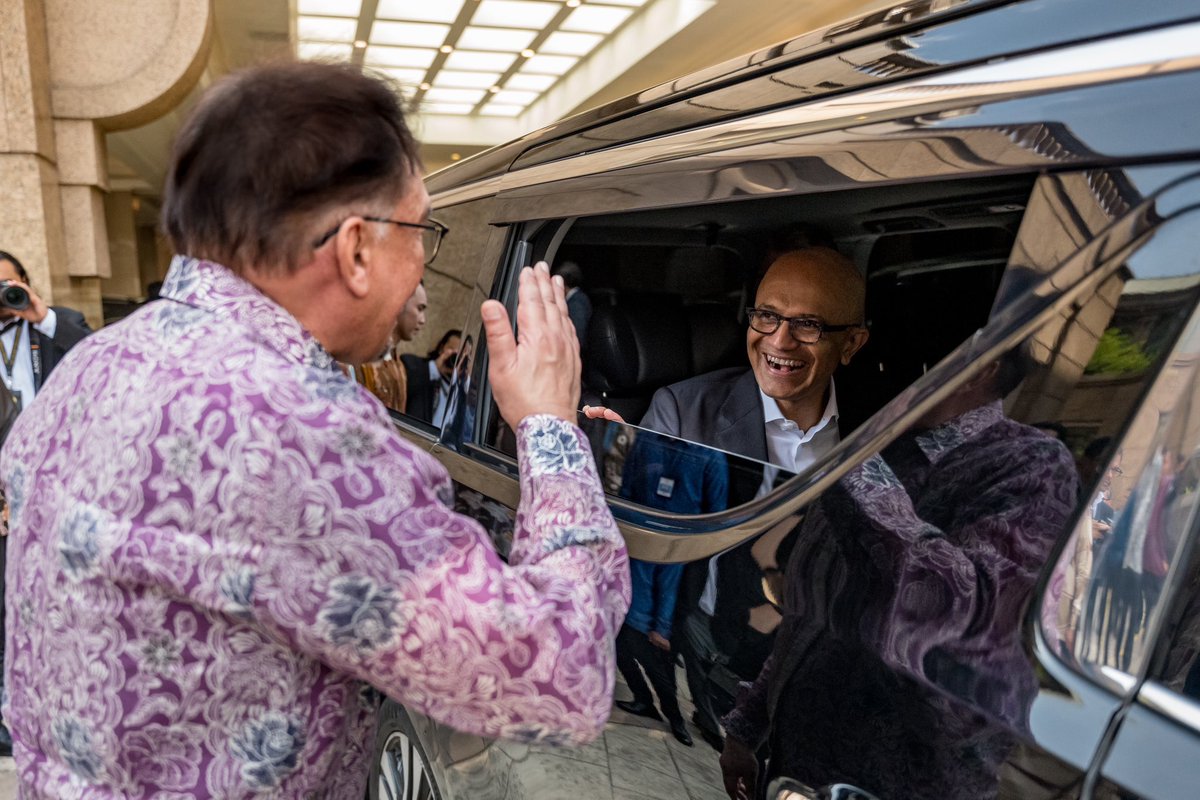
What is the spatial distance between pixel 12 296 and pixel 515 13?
27.7ft

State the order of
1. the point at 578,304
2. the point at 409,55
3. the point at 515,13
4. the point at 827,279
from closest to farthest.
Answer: the point at 827,279
the point at 578,304
the point at 515,13
the point at 409,55

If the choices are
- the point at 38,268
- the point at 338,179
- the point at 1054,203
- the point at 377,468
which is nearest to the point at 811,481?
the point at 1054,203

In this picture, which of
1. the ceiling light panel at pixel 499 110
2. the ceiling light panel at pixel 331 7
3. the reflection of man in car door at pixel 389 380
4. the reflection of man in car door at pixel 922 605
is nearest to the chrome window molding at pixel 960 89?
the reflection of man in car door at pixel 922 605

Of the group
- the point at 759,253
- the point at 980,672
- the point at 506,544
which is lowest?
the point at 506,544

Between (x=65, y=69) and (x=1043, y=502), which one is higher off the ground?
(x=65, y=69)

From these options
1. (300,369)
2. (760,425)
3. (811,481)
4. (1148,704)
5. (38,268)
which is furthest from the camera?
(38,268)

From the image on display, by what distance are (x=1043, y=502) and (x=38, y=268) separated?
23.1 ft

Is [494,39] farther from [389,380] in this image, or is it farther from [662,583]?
[662,583]

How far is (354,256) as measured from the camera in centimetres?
88

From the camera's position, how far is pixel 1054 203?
78cm

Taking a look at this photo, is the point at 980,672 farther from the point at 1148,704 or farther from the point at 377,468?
the point at 377,468

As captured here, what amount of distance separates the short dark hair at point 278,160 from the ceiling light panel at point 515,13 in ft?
33.4

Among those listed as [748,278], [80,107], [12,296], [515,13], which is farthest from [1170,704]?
[515,13]

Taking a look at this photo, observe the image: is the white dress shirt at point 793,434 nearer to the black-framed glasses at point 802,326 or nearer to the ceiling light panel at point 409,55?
the black-framed glasses at point 802,326
